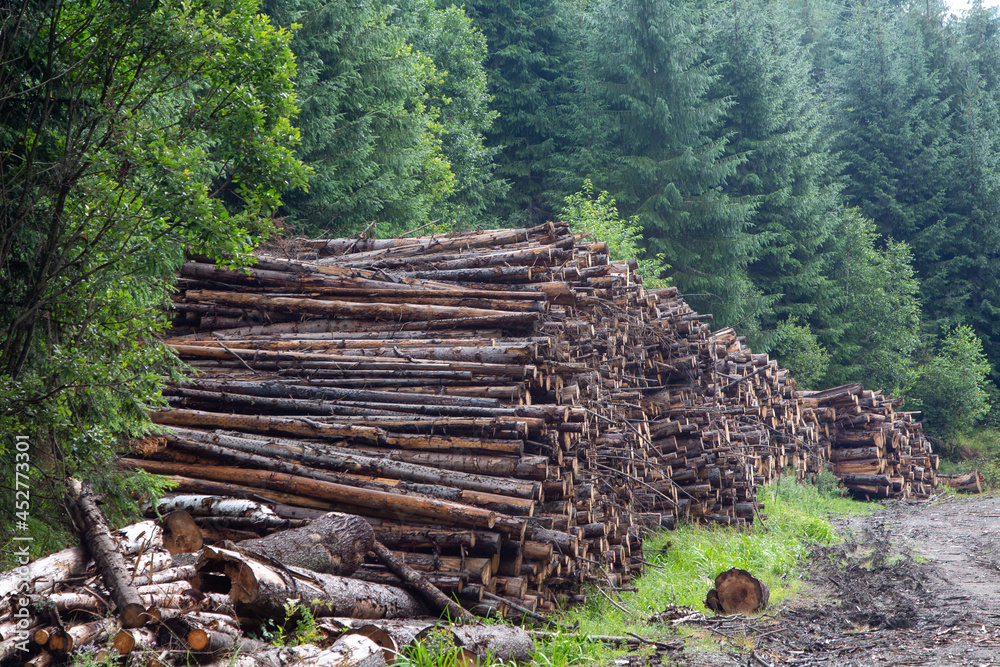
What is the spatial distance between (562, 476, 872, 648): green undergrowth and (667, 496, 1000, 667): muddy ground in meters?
0.38

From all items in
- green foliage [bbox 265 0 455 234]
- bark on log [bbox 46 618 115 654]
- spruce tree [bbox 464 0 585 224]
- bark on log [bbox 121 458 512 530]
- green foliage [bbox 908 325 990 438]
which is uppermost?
spruce tree [bbox 464 0 585 224]

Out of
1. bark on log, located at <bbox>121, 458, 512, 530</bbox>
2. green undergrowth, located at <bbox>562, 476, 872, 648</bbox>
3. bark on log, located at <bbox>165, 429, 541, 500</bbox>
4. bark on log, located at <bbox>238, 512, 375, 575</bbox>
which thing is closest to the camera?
bark on log, located at <bbox>238, 512, 375, 575</bbox>

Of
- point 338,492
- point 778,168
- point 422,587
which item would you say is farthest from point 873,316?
point 422,587

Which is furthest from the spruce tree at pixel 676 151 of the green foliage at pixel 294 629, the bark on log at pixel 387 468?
the green foliage at pixel 294 629

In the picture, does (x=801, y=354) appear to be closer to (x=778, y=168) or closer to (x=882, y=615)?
(x=778, y=168)

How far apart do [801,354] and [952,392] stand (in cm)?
518

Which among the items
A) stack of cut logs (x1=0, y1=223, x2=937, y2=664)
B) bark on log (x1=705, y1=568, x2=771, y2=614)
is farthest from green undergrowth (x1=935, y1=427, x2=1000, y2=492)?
bark on log (x1=705, y1=568, x2=771, y2=614)

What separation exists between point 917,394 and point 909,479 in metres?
8.03

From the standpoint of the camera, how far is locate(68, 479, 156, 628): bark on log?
14.3 feet

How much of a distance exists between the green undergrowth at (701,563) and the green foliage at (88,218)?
4398 millimetres

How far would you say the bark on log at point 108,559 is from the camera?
14.3 feet

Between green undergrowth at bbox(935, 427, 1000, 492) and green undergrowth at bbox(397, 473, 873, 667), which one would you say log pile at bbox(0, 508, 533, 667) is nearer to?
green undergrowth at bbox(397, 473, 873, 667)

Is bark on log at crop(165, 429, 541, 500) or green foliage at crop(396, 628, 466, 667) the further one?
bark on log at crop(165, 429, 541, 500)

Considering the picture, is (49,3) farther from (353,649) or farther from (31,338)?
(353,649)
